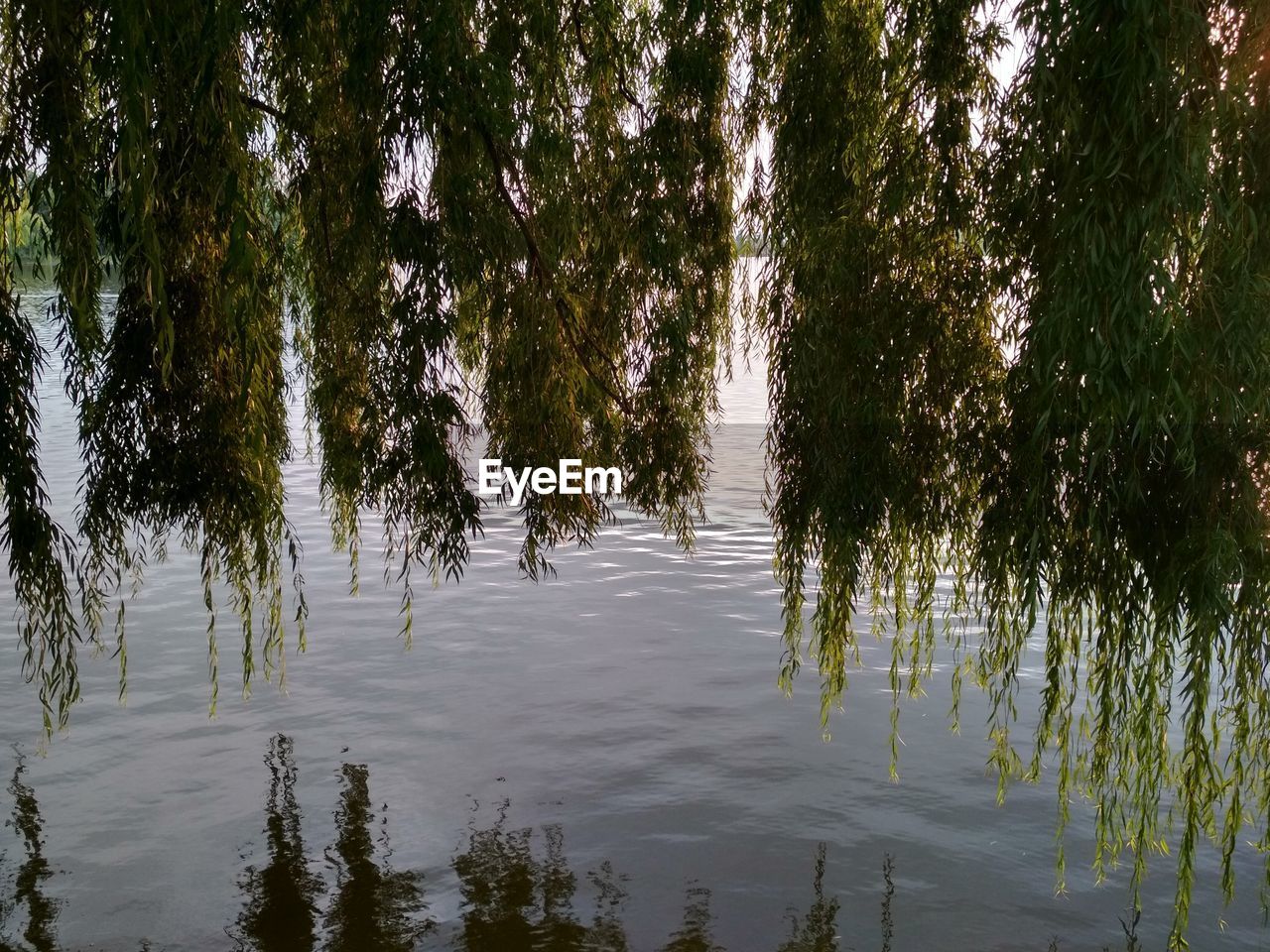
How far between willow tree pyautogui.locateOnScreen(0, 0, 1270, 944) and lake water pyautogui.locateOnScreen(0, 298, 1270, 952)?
123 cm

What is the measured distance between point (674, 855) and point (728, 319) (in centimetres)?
247

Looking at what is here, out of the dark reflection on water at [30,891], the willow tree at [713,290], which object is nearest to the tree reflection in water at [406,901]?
the dark reflection on water at [30,891]

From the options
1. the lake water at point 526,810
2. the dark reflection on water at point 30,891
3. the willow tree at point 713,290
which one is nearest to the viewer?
the willow tree at point 713,290

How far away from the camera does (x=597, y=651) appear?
8.36 meters

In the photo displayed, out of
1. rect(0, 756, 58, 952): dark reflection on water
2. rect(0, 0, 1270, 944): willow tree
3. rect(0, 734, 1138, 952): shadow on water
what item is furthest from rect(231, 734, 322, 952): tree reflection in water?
rect(0, 0, 1270, 944): willow tree

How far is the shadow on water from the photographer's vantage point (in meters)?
4.53

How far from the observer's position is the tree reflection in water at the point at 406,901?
4527 mm

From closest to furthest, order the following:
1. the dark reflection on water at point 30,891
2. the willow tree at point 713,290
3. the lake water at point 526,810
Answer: the willow tree at point 713,290, the dark reflection on water at point 30,891, the lake water at point 526,810

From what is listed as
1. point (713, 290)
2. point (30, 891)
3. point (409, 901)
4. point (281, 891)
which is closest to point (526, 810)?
point (409, 901)

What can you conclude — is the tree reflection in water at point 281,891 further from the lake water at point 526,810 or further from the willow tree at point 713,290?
the willow tree at point 713,290

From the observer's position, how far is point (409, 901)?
15.8 ft

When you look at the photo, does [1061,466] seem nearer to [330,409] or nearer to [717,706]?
[330,409]

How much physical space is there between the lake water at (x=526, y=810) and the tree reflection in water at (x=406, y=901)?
0.01m

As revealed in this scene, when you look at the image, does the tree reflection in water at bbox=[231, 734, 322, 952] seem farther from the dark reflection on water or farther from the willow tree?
the willow tree
